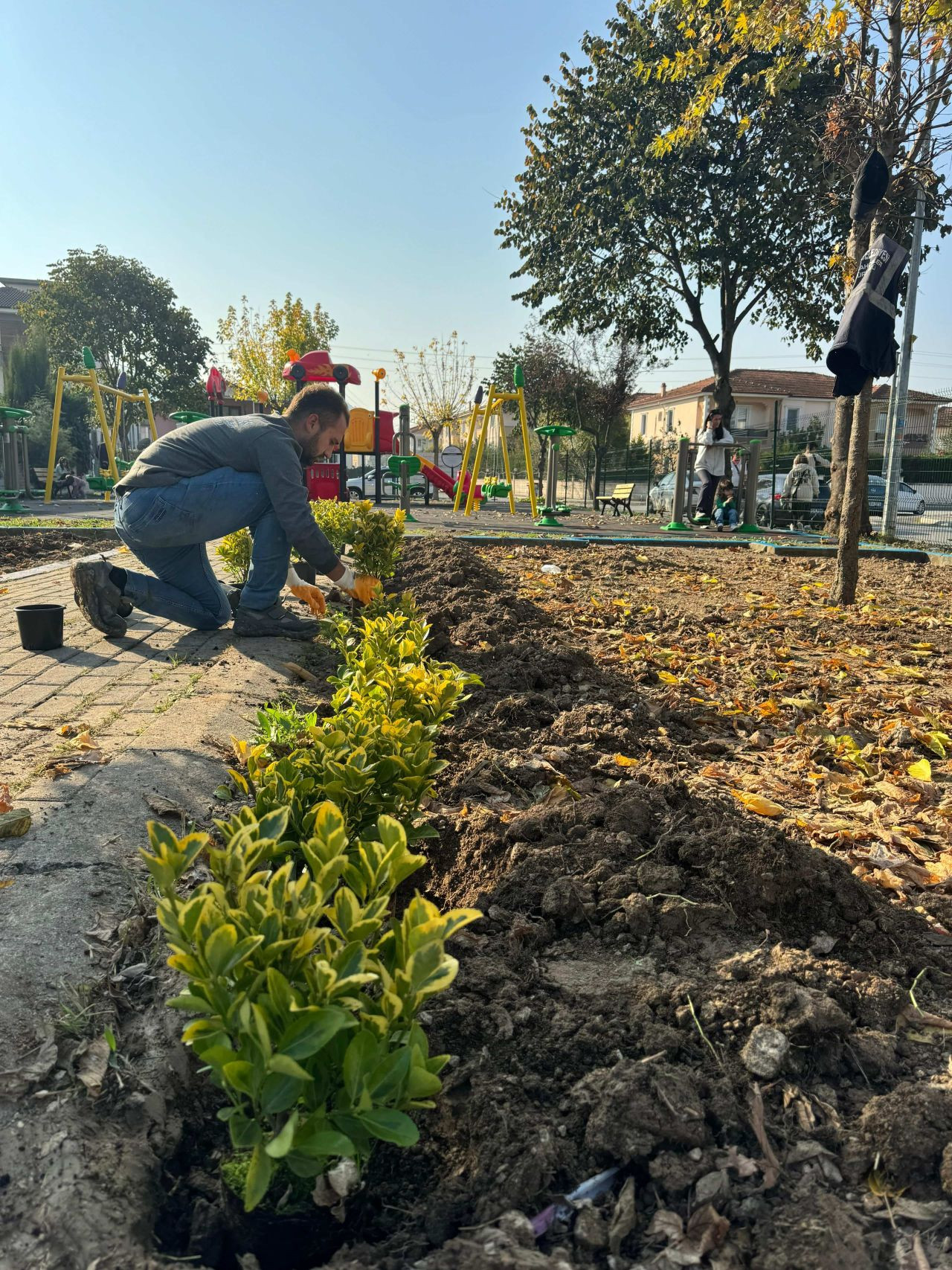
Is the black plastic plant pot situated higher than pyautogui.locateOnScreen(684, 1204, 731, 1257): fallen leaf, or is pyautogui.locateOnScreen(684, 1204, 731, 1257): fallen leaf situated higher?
the black plastic plant pot

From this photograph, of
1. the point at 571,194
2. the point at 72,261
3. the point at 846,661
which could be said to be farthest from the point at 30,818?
the point at 72,261

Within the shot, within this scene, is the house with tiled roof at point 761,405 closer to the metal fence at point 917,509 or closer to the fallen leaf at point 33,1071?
the metal fence at point 917,509

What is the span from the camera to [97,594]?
14.6 feet

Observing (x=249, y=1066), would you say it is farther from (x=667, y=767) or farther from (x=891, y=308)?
(x=891, y=308)

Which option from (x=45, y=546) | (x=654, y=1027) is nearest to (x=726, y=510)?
(x=45, y=546)

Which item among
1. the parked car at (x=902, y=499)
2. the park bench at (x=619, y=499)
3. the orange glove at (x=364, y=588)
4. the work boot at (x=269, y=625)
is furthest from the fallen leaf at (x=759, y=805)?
the park bench at (x=619, y=499)

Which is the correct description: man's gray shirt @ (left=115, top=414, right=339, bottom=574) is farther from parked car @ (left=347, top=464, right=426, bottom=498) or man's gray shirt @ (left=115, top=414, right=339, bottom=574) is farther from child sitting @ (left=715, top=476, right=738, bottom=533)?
parked car @ (left=347, top=464, right=426, bottom=498)

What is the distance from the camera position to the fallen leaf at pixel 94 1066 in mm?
1337

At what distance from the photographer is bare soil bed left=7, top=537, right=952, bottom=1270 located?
1.16m

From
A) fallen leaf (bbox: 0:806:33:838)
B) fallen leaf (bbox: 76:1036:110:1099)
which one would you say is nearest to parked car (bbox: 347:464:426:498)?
fallen leaf (bbox: 0:806:33:838)

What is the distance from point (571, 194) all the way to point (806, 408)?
36.7 m

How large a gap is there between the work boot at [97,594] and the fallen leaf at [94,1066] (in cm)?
341

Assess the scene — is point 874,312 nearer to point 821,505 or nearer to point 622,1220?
point 622,1220

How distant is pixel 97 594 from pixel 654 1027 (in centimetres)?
388
